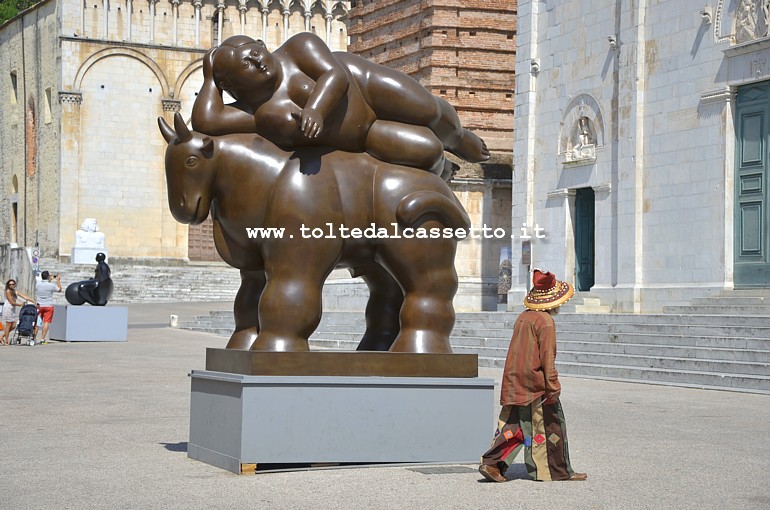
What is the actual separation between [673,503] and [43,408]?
→ 22.7ft

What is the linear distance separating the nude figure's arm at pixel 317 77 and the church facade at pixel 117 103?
42.2 metres

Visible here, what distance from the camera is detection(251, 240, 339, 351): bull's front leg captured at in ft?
26.3

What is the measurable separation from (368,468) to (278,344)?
3.41 ft

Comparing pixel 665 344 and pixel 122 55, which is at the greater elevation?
pixel 122 55

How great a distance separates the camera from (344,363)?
26.3 ft

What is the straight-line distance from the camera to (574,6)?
79.1ft

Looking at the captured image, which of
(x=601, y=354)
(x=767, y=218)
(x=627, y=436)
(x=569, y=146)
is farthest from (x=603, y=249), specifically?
(x=627, y=436)

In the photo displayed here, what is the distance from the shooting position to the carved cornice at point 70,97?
49.1 meters

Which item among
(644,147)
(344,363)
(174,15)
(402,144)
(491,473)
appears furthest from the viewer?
(174,15)

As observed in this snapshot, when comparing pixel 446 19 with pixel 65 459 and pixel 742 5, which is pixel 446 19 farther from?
pixel 65 459

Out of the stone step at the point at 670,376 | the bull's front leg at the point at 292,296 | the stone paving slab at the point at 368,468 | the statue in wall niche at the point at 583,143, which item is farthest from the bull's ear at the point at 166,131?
the statue in wall niche at the point at 583,143

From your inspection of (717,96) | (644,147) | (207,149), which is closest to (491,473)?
(207,149)

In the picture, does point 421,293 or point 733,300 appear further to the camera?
point 733,300

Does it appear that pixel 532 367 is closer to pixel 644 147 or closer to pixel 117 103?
pixel 644 147
